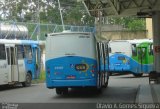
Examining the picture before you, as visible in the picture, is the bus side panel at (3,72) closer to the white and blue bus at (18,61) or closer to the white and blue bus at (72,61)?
the white and blue bus at (18,61)

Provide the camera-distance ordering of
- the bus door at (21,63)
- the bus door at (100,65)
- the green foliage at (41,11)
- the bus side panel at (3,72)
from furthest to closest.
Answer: the green foliage at (41,11)
the bus door at (21,63)
the bus side panel at (3,72)
the bus door at (100,65)

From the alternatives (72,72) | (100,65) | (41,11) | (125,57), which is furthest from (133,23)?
(72,72)

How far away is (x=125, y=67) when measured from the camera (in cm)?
3925

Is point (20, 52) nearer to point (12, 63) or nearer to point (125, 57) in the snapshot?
point (12, 63)

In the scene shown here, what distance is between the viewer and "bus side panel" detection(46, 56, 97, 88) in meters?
20.2

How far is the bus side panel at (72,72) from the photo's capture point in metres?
20.2

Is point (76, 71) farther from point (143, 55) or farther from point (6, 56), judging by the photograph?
point (143, 55)

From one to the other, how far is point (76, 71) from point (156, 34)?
10782mm

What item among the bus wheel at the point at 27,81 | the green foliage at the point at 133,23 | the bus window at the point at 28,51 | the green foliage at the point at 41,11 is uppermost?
the green foliage at the point at 41,11

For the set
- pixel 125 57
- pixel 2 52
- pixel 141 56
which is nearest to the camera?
pixel 2 52

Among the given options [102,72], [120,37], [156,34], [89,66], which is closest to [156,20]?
[156,34]

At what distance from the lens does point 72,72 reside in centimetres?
2031

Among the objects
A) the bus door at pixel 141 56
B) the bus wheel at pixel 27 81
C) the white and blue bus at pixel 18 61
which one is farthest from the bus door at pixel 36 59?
the bus door at pixel 141 56

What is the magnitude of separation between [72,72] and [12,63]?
7.10m
